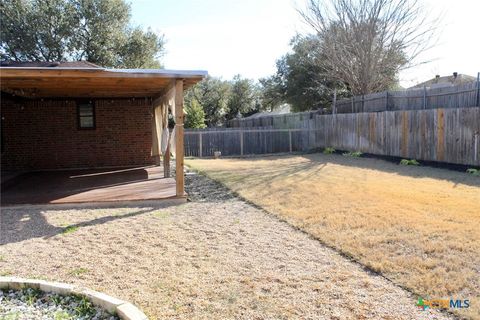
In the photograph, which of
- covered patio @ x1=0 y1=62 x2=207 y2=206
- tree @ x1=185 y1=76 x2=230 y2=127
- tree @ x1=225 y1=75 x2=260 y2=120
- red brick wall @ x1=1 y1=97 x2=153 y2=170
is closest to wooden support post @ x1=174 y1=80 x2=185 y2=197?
covered patio @ x1=0 y1=62 x2=207 y2=206

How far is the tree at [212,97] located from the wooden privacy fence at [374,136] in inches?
682

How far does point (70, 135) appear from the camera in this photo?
1216 centimetres

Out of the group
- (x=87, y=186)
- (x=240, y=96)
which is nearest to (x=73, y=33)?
(x=87, y=186)

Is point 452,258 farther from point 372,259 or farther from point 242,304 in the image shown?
point 242,304

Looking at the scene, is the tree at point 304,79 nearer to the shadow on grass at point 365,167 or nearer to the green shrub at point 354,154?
the green shrub at point 354,154

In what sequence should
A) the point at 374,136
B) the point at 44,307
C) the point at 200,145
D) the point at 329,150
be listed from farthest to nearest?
the point at 200,145
the point at 329,150
the point at 374,136
the point at 44,307

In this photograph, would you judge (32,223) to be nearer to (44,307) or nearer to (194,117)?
(44,307)

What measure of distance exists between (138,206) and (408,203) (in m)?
4.21

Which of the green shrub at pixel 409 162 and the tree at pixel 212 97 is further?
the tree at pixel 212 97

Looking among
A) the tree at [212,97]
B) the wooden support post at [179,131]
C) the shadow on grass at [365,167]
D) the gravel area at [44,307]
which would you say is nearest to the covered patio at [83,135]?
the shadow on grass at [365,167]

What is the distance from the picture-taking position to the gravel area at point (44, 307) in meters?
2.92

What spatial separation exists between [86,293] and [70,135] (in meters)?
9.92

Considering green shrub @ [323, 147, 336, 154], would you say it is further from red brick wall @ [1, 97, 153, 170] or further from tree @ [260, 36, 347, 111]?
red brick wall @ [1, 97, 153, 170]

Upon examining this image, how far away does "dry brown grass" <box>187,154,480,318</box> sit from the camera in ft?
11.3
